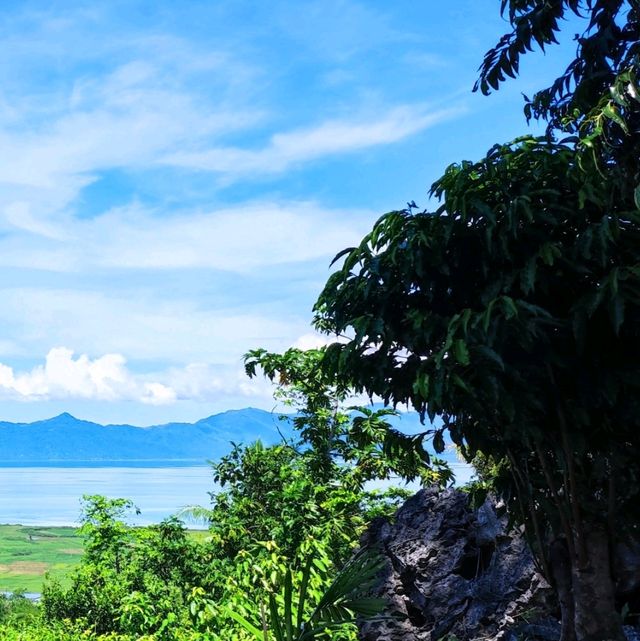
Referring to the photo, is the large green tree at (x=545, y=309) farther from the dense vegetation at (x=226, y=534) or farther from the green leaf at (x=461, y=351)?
the dense vegetation at (x=226, y=534)

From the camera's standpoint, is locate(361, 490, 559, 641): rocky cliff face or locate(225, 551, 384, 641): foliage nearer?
locate(225, 551, 384, 641): foliage

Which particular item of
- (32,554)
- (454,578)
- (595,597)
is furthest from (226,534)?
(32,554)

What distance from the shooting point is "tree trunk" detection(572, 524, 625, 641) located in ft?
18.4

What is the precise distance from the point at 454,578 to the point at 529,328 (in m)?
5.08

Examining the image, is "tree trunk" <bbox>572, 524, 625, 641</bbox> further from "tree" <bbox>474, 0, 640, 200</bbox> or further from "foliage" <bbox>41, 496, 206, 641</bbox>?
"foliage" <bbox>41, 496, 206, 641</bbox>

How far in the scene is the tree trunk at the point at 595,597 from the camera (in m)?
5.60

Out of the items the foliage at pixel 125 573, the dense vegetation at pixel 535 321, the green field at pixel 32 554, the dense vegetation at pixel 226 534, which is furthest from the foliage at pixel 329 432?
the green field at pixel 32 554

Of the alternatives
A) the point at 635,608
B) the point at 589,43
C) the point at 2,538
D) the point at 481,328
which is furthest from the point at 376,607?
the point at 2,538

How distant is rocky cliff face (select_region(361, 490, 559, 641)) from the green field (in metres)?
68.4

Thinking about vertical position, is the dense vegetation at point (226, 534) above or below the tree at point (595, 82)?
below

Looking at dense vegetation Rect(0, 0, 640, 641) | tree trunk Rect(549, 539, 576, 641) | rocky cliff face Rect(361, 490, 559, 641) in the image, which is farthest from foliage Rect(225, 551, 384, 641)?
rocky cliff face Rect(361, 490, 559, 641)

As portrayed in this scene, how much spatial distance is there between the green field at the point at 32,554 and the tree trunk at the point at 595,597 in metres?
72.0

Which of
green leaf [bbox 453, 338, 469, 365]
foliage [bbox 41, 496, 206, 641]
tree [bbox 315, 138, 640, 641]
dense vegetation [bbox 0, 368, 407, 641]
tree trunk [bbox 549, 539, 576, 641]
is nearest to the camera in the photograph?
green leaf [bbox 453, 338, 469, 365]

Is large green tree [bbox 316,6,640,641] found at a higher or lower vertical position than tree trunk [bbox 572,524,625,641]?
higher
